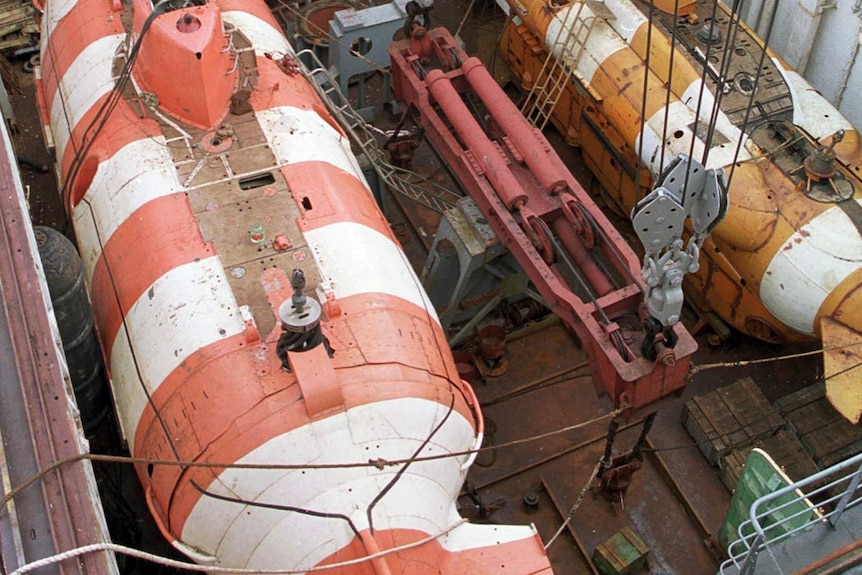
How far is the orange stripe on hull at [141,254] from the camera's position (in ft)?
31.6

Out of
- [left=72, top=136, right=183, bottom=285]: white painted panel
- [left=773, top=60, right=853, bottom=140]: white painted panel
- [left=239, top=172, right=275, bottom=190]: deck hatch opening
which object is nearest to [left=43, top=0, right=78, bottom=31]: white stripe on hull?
[left=72, top=136, right=183, bottom=285]: white painted panel

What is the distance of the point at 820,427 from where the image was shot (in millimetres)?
11547

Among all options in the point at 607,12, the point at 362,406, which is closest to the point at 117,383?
the point at 362,406

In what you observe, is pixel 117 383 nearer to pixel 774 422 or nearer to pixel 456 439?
pixel 456 439

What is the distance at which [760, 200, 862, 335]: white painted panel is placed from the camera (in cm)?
1097

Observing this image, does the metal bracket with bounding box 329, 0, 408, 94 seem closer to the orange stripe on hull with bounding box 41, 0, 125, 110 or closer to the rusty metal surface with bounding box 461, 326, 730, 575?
the orange stripe on hull with bounding box 41, 0, 125, 110

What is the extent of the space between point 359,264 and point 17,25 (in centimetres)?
1014

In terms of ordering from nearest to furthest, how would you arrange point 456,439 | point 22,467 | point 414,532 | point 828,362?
1. point 22,467
2. point 414,532
3. point 456,439
4. point 828,362

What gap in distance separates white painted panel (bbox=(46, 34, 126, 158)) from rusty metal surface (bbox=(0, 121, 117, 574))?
415 cm

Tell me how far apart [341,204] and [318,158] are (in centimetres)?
83

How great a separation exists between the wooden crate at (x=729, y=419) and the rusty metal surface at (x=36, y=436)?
7.46 m

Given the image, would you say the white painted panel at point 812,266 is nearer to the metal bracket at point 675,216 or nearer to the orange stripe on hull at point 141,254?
the metal bracket at point 675,216

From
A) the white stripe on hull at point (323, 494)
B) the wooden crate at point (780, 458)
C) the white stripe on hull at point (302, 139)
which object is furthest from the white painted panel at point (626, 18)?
the white stripe on hull at point (323, 494)

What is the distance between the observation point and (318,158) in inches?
426
